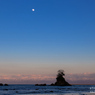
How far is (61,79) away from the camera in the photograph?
187 m

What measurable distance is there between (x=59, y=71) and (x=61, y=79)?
8.73m

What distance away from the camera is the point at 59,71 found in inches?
7421
